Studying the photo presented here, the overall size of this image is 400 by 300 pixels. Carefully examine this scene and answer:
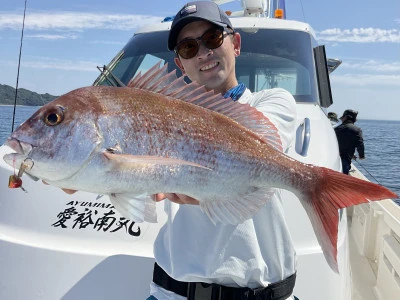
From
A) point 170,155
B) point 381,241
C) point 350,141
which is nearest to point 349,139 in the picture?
point 350,141

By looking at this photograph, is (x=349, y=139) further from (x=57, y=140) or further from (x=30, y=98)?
(x=57, y=140)

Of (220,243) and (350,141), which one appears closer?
(220,243)

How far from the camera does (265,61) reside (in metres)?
4.59

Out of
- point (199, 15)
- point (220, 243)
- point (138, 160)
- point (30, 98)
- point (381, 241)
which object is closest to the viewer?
point (138, 160)

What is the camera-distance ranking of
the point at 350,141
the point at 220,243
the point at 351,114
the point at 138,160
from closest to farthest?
the point at 138,160
the point at 220,243
the point at 350,141
the point at 351,114

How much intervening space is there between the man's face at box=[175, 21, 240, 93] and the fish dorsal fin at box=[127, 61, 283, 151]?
392 mm

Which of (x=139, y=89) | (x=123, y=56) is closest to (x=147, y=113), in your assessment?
(x=139, y=89)

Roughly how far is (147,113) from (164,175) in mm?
240

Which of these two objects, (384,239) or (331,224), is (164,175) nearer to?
(331,224)

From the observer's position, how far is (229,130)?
164 centimetres

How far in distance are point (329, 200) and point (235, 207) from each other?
0.35 m

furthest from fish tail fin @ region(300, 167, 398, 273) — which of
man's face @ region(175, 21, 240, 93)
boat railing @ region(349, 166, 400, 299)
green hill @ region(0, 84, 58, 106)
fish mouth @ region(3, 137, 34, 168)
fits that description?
boat railing @ region(349, 166, 400, 299)

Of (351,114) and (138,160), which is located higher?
(138,160)

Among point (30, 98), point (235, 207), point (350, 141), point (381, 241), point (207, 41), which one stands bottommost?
point (381, 241)
